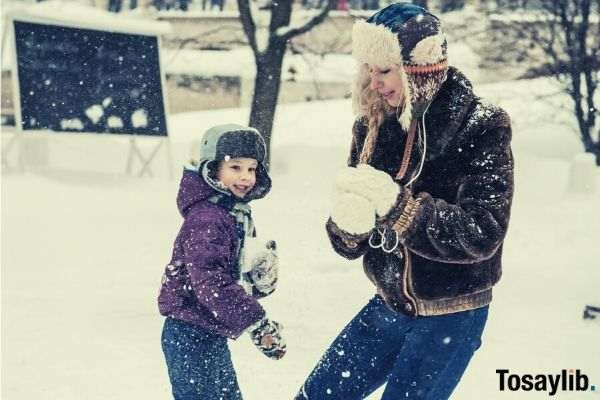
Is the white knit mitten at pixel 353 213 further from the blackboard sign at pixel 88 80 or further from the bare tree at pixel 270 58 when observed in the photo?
the bare tree at pixel 270 58

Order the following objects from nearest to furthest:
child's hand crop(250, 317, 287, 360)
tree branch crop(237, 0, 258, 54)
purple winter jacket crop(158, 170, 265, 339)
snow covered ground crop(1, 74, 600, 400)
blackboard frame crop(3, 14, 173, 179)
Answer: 1. purple winter jacket crop(158, 170, 265, 339)
2. child's hand crop(250, 317, 287, 360)
3. snow covered ground crop(1, 74, 600, 400)
4. blackboard frame crop(3, 14, 173, 179)
5. tree branch crop(237, 0, 258, 54)

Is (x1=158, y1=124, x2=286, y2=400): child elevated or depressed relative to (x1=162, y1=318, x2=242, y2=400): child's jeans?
elevated

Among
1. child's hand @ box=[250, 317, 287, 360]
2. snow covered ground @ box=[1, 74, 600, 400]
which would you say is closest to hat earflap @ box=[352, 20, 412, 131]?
child's hand @ box=[250, 317, 287, 360]

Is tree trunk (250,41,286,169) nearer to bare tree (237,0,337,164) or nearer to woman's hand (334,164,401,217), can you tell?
bare tree (237,0,337,164)

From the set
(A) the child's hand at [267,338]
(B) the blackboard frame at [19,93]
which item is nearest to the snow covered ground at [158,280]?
(B) the blackboard frame at [19,93]

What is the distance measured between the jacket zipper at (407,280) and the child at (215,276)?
24.6 inches

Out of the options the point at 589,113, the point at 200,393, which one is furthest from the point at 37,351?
the point at 589,113

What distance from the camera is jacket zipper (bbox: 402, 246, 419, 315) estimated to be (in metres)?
2.78

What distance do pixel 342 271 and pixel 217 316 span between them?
16.6 feet

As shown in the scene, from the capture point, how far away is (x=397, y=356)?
300cm

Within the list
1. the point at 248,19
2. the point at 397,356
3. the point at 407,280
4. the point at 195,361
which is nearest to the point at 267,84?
the point at 248,19

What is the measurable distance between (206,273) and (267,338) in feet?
1.07

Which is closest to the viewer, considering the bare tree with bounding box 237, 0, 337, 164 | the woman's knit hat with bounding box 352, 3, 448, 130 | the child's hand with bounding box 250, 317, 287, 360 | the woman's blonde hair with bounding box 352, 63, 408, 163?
the woman's knit hat with bounding box 352, 3, 448, 130

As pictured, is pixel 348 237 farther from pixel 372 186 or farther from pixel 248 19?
pixel 248 19
